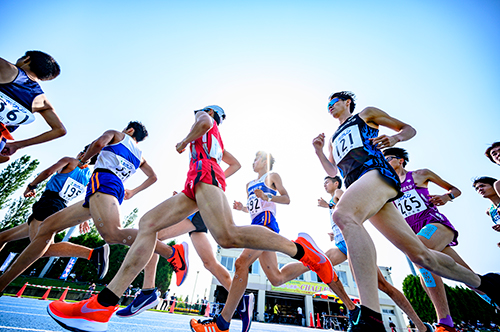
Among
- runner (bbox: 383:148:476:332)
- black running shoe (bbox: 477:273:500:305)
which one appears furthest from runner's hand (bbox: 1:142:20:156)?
black running shoe (bbox: 477:273:500:305)

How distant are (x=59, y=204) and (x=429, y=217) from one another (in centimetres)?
632

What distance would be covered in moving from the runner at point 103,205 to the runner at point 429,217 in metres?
3.78

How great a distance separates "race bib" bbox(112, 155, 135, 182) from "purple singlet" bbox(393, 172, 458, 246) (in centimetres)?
457

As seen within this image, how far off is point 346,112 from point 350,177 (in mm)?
1113

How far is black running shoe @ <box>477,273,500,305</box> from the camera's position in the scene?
2.62 m

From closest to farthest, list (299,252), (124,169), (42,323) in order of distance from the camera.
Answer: (299,252), (42,323), (124,169)

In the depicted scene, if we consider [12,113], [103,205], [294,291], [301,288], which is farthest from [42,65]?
[301,288]

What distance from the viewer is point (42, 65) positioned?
315 cm

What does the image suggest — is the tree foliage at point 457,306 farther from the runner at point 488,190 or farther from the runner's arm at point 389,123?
the runner's arm at point 389,123

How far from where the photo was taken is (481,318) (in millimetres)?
26922

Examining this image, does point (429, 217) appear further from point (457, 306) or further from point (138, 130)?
point (457, 306)

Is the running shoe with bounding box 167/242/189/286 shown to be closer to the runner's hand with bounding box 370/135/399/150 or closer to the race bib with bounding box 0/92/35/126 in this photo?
the race bib with bounding box 0/92/35/126

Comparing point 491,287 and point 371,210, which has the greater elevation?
point 371,210

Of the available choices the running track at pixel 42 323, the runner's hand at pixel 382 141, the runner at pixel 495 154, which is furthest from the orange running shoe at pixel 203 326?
the runner at pixel 495 154
